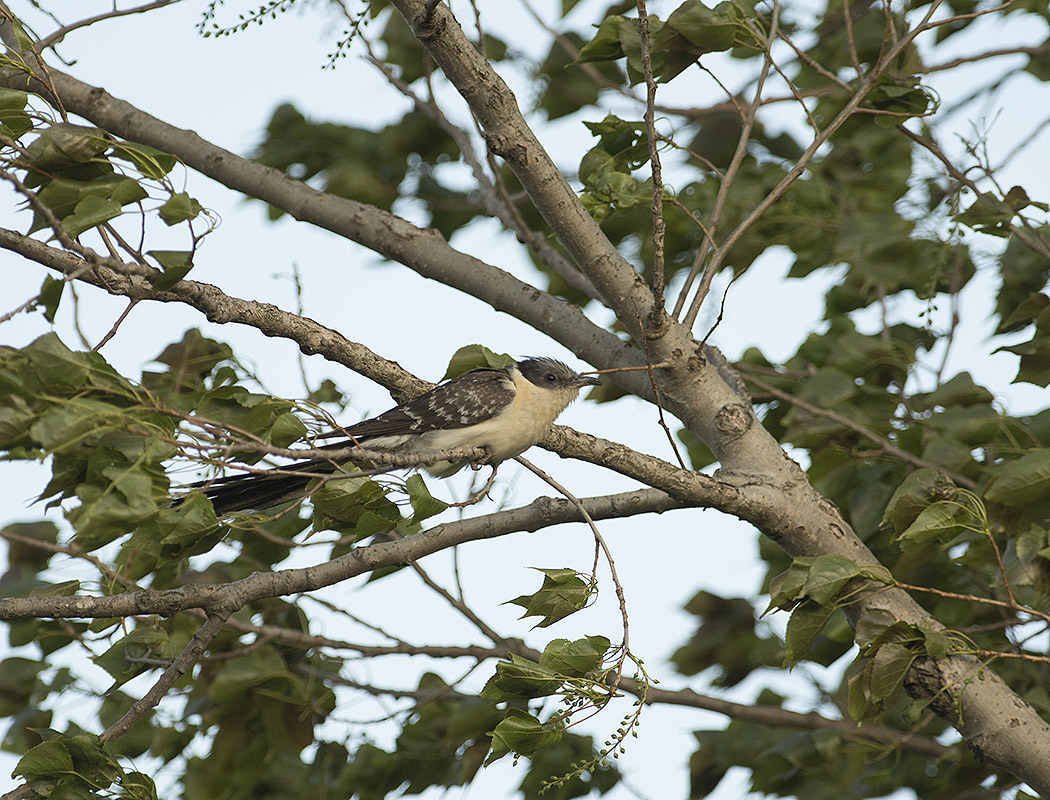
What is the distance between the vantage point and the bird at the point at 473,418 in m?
3.80

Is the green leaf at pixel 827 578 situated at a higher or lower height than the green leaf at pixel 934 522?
lower

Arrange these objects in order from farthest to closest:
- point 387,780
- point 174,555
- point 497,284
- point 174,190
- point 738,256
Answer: point 738,256 → point 387,780 → point 497,284 → point 174,555 → point 174,190

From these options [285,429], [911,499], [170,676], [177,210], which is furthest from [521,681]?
[177,210]

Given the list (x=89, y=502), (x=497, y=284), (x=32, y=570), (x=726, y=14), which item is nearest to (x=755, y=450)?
(x=497, y=284)

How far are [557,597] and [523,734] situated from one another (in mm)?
387

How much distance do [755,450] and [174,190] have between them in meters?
2.34

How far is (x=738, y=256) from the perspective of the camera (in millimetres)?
5258

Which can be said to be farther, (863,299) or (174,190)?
(863,299)

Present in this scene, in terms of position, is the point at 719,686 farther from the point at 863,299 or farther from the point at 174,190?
the point at 174,190

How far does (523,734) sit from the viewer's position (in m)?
2.64

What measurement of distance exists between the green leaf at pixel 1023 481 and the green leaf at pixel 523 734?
1815 millimetres

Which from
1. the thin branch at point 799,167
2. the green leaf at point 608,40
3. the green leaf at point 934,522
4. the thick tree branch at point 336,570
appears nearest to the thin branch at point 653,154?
the thin branch at point 799,167

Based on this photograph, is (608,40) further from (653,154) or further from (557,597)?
(557,597)

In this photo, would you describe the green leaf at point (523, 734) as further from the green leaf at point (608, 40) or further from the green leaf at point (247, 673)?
the green leaf at point (608, 40)
